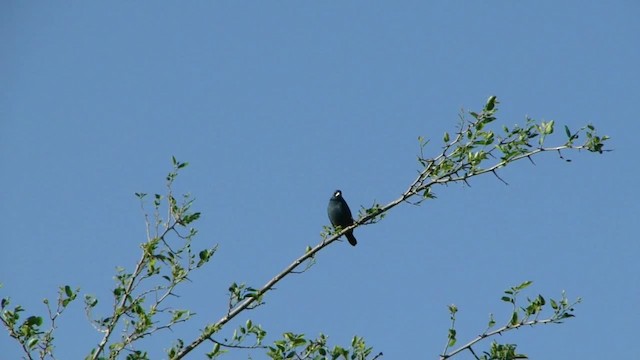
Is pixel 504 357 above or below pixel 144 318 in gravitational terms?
below

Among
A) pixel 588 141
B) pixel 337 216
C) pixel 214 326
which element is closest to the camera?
pixel 214 326

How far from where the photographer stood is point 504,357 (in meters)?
7.09

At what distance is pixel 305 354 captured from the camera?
7.20 m

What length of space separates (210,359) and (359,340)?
3.36ft

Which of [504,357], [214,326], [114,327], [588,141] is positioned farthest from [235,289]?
[588,141]

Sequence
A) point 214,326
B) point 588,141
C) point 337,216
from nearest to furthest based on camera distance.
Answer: point 214,326 < point 588,141 < point 337,216

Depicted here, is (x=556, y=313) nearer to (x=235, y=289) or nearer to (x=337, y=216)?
(x=235, y=289)

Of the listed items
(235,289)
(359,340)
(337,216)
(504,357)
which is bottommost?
(504,357)

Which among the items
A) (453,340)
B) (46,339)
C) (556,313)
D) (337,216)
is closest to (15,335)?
(46,339)

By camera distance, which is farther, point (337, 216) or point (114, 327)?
point (337, 216)

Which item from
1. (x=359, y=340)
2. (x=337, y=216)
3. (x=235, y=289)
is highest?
(x=337, y=216)

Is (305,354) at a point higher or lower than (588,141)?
lower

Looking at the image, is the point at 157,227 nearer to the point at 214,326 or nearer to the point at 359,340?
the point at 214,326

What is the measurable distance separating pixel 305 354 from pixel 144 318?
1.11m
